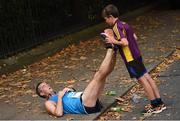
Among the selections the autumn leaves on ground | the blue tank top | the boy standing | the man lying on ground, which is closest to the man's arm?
the boy standing

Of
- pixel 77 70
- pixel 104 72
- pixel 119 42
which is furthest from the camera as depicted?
pixel 77 70

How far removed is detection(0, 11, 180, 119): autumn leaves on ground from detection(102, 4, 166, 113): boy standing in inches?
17.7

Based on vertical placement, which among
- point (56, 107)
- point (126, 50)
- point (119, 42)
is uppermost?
point (119, 42)

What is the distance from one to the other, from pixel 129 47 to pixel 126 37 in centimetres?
13

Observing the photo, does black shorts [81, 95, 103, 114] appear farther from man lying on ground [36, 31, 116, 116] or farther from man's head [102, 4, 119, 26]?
man's head [102, 4, 119, 26]

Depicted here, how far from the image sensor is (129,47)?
21.0 ft

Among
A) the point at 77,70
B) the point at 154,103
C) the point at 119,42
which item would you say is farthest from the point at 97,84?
the point at 77,70

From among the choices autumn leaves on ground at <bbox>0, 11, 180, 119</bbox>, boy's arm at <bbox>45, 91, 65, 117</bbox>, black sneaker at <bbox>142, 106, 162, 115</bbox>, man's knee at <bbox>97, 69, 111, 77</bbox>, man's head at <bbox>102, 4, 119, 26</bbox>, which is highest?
man's head at <bbox>102, 4, 119, 26</bbox>

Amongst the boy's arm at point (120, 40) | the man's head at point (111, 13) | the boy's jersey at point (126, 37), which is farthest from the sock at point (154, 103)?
the man's head at point (111, 13)

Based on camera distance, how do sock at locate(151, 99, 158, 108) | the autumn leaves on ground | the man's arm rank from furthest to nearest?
the autumn leaves on ground
sock at locate(151, 99, 158, 108)
the man's arm

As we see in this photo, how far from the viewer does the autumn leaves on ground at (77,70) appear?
762 cm

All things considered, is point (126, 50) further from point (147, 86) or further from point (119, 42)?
point (147, 86)

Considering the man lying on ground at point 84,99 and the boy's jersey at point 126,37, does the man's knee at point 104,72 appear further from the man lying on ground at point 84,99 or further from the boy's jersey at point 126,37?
the boy's jersey at point 126,37

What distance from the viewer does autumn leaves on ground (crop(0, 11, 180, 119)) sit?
762cm
